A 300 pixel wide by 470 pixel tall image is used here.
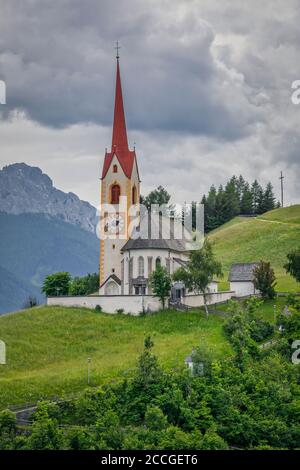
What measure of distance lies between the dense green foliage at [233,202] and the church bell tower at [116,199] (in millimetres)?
51776

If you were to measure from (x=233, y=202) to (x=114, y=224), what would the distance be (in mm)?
56075

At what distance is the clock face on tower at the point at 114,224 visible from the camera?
73.5 meters

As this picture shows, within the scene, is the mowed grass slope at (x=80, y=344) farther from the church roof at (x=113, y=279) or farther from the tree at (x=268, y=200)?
the tree at (x=268, y=200)

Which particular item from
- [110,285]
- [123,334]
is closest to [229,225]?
[110,285]

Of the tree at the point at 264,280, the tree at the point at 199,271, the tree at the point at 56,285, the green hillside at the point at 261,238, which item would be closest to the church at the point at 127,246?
the tree at the point at 199,271

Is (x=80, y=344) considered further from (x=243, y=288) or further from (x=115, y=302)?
(x=243, y=288)

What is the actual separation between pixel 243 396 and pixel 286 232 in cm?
6161

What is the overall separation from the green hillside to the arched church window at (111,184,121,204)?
1856cm

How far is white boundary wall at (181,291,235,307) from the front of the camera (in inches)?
2717

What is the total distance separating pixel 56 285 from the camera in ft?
249

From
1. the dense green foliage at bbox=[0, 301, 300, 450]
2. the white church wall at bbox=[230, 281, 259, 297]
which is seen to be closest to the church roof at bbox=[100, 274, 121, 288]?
the white church wall at bbox=[230, 281, 259, 297]

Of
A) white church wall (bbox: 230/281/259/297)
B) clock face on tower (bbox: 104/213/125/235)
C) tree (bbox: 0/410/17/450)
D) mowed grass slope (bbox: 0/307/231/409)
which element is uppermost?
clock face on tower (bbox: 104/213/125/235)

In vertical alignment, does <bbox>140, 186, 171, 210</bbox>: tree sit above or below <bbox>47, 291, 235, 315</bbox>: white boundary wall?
above

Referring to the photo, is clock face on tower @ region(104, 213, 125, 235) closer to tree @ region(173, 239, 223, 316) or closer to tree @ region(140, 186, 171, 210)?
tree @ region(173, 239, 223, 316)
